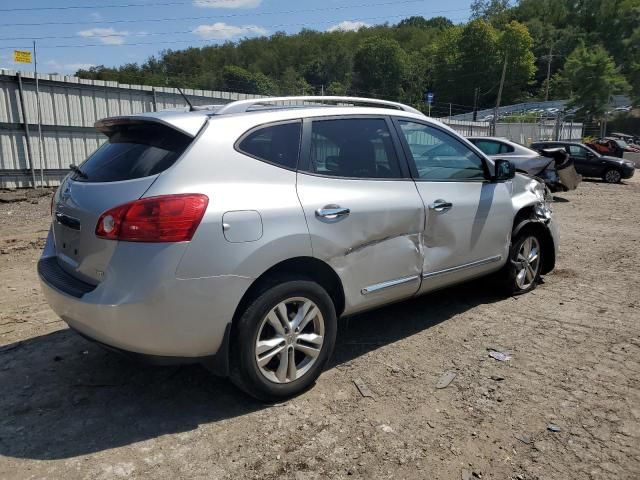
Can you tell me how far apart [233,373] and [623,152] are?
93.6ft

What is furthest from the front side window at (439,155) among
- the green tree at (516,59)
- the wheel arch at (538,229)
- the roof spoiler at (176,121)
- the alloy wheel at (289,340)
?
the green tree at (516,59)

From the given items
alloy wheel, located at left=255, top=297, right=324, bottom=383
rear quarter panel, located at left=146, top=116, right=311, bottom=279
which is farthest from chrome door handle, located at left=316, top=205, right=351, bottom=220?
alloy wheel, located at left=255, top=297, right=324, bottom=383

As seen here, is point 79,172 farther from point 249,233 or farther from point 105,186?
point 249,233

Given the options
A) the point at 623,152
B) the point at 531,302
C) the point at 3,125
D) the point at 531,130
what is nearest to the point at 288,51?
the point at 531,130

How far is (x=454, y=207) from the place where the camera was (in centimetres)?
396

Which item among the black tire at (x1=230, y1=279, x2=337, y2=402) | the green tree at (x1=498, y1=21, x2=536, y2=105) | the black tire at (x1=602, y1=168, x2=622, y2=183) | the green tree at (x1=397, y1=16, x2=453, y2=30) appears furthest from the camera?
the green tree at (x1=397, y1=16, x2=453, y2=30)

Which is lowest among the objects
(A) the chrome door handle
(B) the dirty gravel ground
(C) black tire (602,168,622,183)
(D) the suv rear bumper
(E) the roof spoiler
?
(C) black tire (602,168,622,183)

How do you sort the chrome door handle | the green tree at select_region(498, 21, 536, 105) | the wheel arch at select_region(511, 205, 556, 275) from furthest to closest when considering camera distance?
the green tree at select_region(498, 21, 536, 105)
the wheel arch at select_region(511, 205, 556, 275)
the chrome door handle

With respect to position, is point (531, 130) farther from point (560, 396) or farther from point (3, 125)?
point (560, 396)

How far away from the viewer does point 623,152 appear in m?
26.0

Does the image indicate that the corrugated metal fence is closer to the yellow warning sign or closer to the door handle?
the yellow warning sign

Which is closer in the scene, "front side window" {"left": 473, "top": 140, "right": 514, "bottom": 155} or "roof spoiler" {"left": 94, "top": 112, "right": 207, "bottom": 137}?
Result: "roof spoiler" {"left": 94, "top": 112, "right": 207, "bottom": 137}

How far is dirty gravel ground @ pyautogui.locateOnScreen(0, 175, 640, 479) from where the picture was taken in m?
2.53

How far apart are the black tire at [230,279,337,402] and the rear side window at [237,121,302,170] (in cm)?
73
